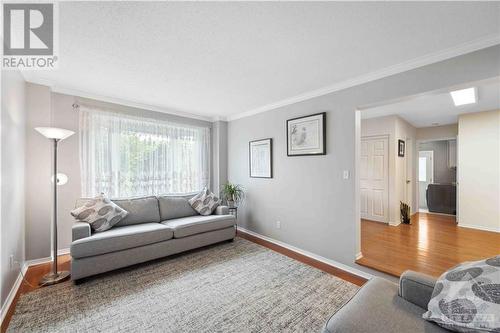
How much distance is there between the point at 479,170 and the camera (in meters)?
4.25

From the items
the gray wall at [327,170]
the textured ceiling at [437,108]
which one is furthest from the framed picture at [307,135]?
the textured ceiling at [437,108]

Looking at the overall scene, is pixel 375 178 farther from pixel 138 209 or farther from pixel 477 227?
pixel 138 209

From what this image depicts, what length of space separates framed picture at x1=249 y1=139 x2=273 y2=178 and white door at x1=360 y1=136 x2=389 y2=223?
8.85ft

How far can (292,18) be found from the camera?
1636mm

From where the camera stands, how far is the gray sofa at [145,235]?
2396mm

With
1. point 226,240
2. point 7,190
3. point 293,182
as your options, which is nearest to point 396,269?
point 293,182

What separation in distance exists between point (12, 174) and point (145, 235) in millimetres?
1484

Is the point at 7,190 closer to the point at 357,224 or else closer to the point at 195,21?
the point at 195,21

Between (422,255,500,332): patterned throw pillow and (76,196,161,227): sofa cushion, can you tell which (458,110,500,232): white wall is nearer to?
(422,255,500,332): patterned throw pillow

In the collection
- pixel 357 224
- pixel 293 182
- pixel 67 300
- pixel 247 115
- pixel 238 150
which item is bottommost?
pixel 67 300

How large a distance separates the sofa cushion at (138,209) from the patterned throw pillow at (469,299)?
339cm

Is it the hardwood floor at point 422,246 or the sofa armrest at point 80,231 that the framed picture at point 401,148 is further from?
the sofa armrest at point 80,231

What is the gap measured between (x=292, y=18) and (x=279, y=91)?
1576mm

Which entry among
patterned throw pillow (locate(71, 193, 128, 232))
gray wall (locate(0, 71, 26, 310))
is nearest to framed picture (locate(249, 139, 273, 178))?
patterned throw pillow (locate(71, 193, 128, 232))
